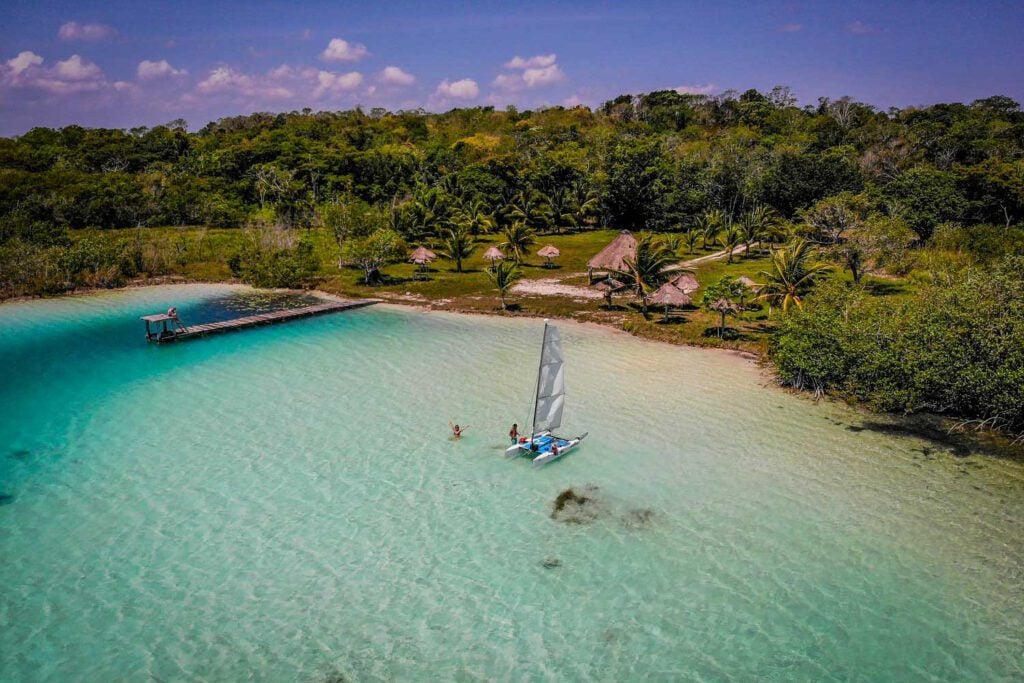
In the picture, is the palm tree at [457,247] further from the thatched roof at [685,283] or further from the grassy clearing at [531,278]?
the thatched roof at [685,283]

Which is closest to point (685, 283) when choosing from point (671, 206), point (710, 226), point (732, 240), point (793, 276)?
point (793, 276)

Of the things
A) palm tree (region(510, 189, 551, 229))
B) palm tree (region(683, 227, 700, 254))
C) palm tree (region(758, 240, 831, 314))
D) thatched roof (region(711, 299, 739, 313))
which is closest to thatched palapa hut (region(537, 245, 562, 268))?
palm tree (region(510, 189, 551, 229))

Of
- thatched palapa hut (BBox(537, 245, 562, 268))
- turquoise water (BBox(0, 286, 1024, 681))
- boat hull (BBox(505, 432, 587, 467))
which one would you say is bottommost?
turquoise water (BBox(0, 286, 1024, 681))

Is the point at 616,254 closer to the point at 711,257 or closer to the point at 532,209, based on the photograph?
the point at 711,257

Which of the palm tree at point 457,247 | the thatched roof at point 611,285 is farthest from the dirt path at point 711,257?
the palm tree at point 457,247

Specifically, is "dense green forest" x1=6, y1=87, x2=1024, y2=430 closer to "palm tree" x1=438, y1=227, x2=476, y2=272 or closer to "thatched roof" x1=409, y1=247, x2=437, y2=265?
"palm tree" x1=438, y1=227, x2=476, y2=272
